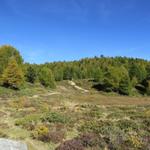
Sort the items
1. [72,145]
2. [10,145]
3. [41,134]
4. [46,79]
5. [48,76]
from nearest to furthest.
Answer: [10,145] → [72,145] → [41,134] → [46,79] → [48,76]

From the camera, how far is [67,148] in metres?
15.7

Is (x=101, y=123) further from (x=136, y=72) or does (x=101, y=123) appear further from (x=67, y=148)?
(x=136, y=72)

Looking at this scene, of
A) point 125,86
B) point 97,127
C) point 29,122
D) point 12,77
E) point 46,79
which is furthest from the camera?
point 46,79

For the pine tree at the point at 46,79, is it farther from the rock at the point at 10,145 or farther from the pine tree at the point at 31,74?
the rock at the point at 10,145

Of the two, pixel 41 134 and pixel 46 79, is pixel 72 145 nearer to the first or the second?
pixel 41 134

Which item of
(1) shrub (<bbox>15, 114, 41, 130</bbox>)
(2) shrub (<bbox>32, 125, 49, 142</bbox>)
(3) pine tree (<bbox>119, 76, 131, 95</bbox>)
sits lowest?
(2) shrub (<bbox>32, 125, 49, 142</bbox>)

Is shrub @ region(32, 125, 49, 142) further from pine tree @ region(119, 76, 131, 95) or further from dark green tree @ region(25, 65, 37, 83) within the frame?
dark green tree @ region(25, 65, 37, 83)

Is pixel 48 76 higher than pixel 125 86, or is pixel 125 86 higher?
pixel 48 76

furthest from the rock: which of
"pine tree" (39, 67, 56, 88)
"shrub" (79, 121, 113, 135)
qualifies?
"pine tree" (39, 67, 56, 88)

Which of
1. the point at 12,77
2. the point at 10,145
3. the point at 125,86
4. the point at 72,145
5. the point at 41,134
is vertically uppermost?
the point at 12,77

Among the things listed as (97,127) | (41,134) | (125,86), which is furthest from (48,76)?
(41,134)

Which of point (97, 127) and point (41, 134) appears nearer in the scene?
point (41, 134)

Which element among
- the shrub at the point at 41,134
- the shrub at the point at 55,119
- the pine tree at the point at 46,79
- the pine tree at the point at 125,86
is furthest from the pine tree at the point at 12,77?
the shrub at the point at 41,134

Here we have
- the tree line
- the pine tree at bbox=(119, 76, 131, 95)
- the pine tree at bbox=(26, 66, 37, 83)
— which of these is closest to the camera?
the tree line
